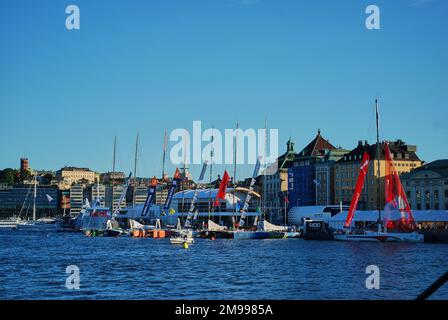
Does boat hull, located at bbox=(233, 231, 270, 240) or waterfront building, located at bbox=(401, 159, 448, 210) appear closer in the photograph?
boat hull, located at bbox=(233, 231, 270, 240)

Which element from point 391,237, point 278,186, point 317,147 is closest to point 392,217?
point 391,237

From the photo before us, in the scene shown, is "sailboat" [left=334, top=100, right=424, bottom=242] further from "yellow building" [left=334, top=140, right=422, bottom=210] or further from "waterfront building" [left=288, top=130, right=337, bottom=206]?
"waterfront building" [left=288, top=130, right=337, bottom=206]

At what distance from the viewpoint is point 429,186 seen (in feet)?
318

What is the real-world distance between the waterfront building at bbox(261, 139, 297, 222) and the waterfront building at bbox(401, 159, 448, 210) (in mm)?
34558

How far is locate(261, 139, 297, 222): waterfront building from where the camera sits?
133 m

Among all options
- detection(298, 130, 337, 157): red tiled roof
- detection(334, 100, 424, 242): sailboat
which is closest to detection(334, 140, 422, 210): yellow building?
detection(298, 130, 337, 157): red tiled roof

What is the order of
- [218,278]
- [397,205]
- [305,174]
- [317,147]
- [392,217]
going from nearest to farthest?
[218,278] < [392,217] < [397,205] < [305,174] < [317,147]

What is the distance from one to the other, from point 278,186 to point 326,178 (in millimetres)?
17748

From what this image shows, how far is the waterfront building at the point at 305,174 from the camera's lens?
124875 mm

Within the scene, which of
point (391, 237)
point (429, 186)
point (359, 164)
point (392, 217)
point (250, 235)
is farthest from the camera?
point (359, 164)

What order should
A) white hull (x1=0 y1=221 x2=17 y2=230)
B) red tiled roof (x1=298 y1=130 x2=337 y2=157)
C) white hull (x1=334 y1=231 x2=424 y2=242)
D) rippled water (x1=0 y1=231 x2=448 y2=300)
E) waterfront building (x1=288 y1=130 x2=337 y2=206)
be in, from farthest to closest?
white hull (x1=0 y1=221 x2=17 y2=230)
red tiled roof (x1=298 y1=130 x2=337 y2=157)
waterfront building (x1=288 y1=130 x2=337 y2=206)
white hull (x1=334 y1=231 x2=424 y2=242)
rippled water (x1=0 y1=231 x2=448 y2=300)

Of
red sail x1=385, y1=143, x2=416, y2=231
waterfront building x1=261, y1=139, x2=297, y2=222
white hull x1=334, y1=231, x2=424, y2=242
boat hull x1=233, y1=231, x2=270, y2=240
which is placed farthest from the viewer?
waterfront building x1=261, y1=139, x2=297, y2=222

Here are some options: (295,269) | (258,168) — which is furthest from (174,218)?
(295,269)

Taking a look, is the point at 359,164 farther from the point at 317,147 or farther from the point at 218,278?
the point at 218,278
